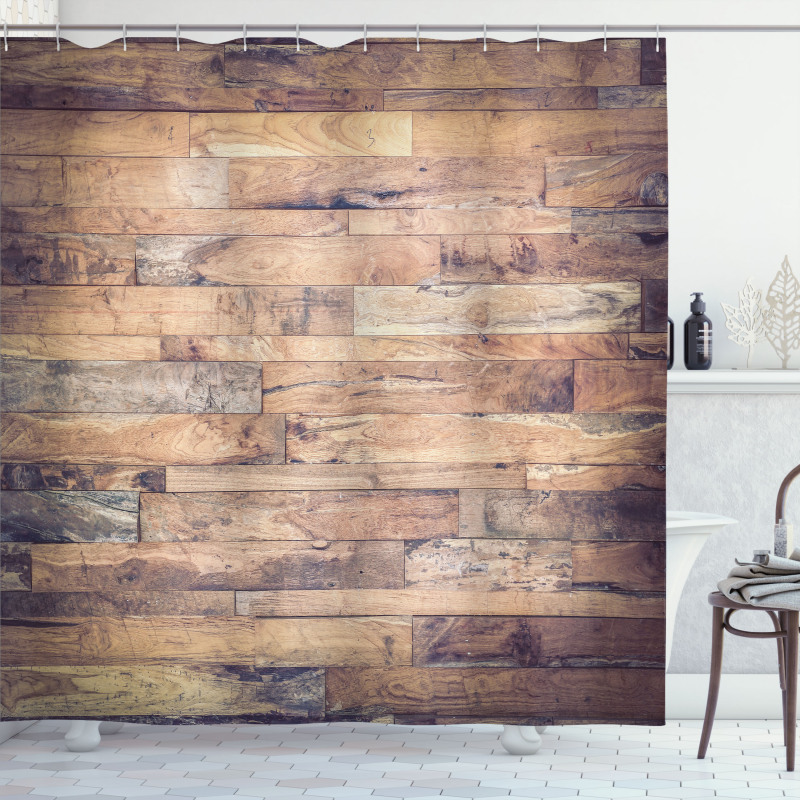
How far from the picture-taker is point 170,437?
2654 millimetres

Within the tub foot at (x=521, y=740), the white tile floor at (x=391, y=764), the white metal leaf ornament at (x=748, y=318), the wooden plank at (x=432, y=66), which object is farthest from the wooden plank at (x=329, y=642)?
the white metal leaf ornament at (x=748, y=318)

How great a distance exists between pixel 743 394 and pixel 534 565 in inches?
47.8

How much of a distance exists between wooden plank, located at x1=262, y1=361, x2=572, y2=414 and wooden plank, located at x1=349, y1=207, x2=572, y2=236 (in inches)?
14.2

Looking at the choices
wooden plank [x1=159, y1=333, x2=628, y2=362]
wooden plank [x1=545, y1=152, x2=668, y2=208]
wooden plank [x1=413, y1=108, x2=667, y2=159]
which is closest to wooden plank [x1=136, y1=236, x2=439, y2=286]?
wooden plank [x1=159, y1=333, x2=628, y2=362]

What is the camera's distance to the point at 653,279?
2611 mm

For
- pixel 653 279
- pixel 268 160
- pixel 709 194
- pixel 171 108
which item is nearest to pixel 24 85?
pixel 171 108

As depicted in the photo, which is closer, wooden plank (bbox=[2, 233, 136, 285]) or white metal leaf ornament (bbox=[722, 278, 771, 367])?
wooden plank (bbox=[2, 233, 136, 285])

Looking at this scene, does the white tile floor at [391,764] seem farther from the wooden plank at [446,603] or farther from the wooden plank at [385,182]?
the wooden plank at [385,182]

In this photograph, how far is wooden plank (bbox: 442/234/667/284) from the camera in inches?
103

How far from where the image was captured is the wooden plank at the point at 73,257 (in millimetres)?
2650

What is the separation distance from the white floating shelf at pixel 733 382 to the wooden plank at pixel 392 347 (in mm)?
794

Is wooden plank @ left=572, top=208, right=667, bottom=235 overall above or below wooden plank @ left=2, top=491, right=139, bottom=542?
above

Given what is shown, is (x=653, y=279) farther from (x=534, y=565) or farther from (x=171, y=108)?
(x=171, y=108)

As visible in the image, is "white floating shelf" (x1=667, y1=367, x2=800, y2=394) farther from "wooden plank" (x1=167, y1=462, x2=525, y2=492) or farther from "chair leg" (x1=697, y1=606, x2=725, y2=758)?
"wooden plank" (x1=167, y1=462, x2=525, y2=492)
